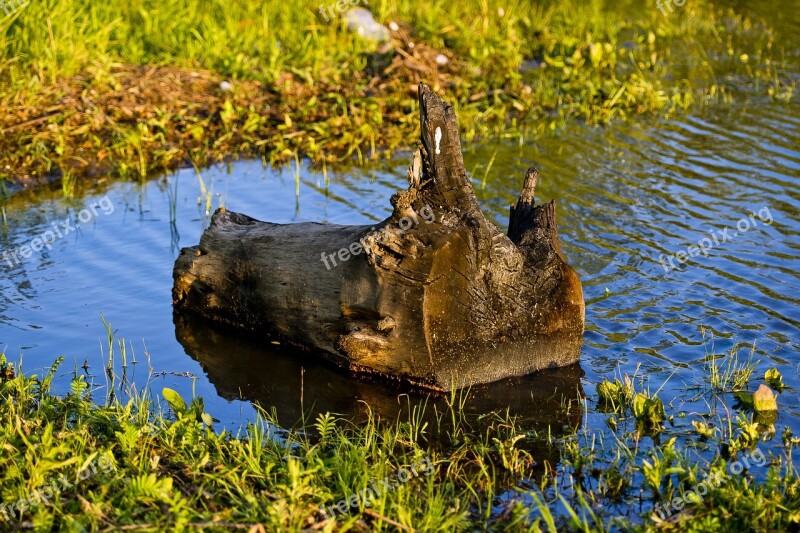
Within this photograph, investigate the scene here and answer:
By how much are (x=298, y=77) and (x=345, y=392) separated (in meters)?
6.29

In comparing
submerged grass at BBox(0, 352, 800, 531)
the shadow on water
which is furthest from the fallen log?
submerged grass at BBox(0, 352, 800, 531)

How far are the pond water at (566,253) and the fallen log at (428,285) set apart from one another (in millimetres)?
218

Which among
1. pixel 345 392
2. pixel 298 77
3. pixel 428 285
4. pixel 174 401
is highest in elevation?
pixel 298 77

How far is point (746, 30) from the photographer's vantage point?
14.7 metres

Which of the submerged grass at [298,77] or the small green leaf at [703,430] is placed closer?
the small green leaf at [703,430]

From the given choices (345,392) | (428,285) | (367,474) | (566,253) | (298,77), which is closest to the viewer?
(367,474)

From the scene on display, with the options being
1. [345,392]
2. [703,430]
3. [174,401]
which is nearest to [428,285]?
[345,392]

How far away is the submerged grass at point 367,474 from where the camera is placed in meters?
4.42

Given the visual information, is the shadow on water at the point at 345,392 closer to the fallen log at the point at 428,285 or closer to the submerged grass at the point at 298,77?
the fallen log at the point at 428,285

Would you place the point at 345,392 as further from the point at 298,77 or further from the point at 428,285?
the point at 298,77

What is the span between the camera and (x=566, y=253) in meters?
8.22

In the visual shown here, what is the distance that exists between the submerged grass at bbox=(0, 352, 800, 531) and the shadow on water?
0.58 ft

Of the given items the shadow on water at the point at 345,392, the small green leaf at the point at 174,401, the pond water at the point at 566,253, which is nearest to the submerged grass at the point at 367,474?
the small green leaf at the point at 174,401

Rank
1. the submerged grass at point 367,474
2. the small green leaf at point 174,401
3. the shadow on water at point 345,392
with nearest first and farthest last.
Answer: the submerged grass at point 367,474, the small green leaf at point 174,401, the shadow on water at point 345,392
